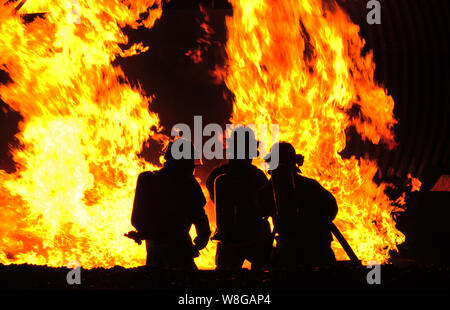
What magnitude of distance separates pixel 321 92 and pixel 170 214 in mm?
4195

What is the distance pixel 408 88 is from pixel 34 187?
596cm

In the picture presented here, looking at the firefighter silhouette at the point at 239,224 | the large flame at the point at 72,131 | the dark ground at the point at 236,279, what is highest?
the large flame at the point at 72,131

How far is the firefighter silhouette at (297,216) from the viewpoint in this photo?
13.1 feet

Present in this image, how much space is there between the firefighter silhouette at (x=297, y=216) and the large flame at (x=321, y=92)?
10.8ft

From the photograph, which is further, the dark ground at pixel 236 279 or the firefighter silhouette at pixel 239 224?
the firefighter silhouette at pixel 239 224

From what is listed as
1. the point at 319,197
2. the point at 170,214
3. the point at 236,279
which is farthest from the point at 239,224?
the point at 236,279

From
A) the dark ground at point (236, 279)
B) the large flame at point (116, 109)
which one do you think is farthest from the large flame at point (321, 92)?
the dark ground at point (236, 279)

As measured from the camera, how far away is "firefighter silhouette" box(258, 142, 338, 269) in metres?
4.01

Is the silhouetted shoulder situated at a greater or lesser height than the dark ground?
greater

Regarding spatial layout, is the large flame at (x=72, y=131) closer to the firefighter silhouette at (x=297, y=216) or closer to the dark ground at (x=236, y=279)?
the firefighter silhouette at (x=297, y=216)

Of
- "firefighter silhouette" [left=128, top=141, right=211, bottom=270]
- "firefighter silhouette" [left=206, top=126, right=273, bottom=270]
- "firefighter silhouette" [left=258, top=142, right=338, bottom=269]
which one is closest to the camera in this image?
"firefighter silhouette" [left=258, top=142, right=338, bottom=269]

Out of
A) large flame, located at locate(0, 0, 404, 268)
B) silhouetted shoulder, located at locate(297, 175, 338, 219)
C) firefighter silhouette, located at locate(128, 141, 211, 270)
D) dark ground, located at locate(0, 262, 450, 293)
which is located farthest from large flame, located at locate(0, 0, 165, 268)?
dark ground, located at locate(0, 262, 450, 293)

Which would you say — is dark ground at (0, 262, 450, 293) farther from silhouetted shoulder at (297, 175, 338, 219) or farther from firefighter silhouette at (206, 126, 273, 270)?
firefighter silhouette at (206, 126, 273, 270)

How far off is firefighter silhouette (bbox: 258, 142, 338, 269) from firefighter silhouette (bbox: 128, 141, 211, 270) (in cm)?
70
